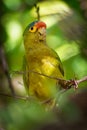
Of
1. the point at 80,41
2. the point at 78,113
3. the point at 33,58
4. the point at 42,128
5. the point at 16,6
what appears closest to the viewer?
the point at 42,128

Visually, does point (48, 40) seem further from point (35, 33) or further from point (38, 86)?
point (38, 86)

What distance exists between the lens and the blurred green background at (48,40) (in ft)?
4.97

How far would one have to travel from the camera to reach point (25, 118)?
57.9 inches

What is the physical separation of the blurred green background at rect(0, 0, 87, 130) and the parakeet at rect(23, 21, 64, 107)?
6 centimetres

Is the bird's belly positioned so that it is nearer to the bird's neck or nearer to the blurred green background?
the blurred green background

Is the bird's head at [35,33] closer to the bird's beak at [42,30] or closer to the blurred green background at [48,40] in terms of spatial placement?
the bird's beak at [42,30]

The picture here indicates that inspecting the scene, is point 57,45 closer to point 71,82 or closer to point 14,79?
point 14,79

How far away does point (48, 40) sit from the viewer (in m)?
2.77

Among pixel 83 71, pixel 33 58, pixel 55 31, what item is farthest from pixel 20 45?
pixel 83 71

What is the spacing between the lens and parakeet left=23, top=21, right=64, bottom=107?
7.48ft

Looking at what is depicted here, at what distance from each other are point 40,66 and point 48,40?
1.46 feet

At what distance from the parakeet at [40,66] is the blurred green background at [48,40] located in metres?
0.06

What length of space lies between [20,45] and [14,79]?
34 centimetres

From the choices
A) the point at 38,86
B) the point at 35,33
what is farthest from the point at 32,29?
the point at 38,86
